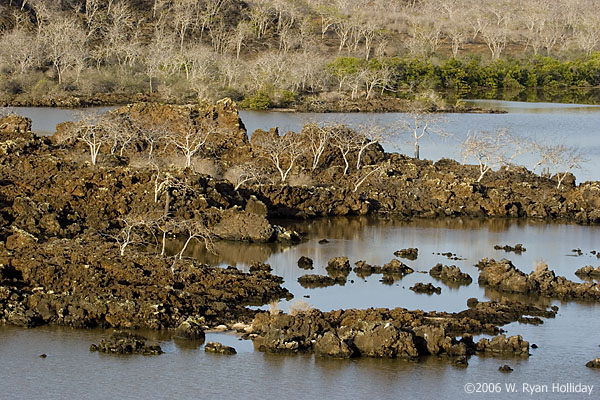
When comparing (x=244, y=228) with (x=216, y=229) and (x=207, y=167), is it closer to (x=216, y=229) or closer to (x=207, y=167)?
(x=216, y=229)

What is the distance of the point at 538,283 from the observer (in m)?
37.2

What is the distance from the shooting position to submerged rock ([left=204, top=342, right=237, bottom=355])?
28.1m

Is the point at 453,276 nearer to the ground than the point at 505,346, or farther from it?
farther from it

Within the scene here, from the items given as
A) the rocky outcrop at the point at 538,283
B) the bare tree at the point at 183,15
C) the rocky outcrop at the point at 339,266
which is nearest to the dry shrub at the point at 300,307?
the rocky outcrop at the point at 339,266

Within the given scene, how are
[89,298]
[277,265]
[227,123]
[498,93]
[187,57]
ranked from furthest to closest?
[498,93] < [187,57] < [227,123] < [277,265] < [89,298]

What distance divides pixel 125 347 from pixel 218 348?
236 centimetres

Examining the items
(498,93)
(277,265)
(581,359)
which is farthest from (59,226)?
(498,93)

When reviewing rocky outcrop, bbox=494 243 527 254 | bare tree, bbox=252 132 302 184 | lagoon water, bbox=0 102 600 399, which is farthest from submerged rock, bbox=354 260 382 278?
bare tree, bbox=252 132 302 184

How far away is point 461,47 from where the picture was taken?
163125 millimetres

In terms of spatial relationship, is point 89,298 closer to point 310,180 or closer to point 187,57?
point 310,180

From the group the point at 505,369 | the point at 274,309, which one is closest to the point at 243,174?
the point at 274,309

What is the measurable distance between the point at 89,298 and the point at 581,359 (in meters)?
13.7

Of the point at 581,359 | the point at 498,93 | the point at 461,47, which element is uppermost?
the point at 461,47

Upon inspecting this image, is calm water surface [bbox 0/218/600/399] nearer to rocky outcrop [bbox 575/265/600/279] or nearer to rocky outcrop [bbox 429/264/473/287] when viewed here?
rocky outcrop [bbox 429/264/473/287]
